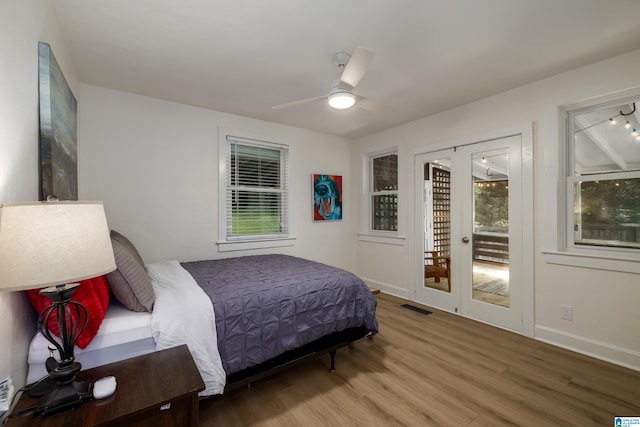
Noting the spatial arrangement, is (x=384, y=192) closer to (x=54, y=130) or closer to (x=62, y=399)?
(x=54, y=130)

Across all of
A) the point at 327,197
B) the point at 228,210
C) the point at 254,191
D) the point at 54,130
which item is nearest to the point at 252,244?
the point at 228,210

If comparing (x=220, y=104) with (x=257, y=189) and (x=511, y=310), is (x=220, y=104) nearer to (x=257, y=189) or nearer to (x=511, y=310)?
(x=257, y=189)

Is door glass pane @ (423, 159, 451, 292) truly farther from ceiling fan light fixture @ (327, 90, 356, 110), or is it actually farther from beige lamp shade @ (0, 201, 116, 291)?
beige lamp shade @ (0, 201, 116, 291)

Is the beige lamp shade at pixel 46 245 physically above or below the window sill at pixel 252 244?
Answer: above

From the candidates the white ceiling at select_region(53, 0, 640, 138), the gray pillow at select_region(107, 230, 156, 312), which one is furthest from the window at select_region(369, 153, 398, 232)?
the gray pillow at select_region(107, 230, 156, 312)

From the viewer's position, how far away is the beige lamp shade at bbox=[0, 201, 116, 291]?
2.77 ft

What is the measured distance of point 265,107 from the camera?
3.45 meters

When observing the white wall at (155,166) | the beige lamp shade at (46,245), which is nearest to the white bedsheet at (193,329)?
the beige lamp shade at (46,245)

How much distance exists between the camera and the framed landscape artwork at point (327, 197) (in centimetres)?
445

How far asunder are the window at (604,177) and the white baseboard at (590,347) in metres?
0.82

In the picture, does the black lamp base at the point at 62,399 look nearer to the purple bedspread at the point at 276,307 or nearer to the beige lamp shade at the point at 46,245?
the beige lamp shade at the point at 46,245

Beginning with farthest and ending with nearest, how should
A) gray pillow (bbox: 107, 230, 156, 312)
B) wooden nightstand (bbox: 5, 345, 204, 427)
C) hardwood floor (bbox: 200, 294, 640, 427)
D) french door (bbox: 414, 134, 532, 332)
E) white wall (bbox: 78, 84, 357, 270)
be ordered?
french door (bbox: 414, 134, 532, 332), white wall (bbox: 78, 84, 357, 270), hardwood floor (bbox: 200, 294, 640, 427), gray pillow (bbox: 107, 230, 156, 312), wooden nightstand (bbox: 5, 345, 204, 427)

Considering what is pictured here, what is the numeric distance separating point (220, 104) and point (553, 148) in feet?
11.6

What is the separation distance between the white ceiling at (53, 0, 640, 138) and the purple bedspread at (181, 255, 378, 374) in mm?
1675
